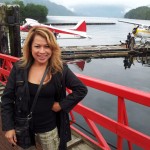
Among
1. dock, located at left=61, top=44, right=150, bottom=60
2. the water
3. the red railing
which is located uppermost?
the red railing

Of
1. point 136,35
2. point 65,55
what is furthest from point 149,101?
point 136,35

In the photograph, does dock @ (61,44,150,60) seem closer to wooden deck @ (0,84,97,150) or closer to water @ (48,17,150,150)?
water @ (48,17,150,150)

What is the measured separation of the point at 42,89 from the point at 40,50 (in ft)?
1.12

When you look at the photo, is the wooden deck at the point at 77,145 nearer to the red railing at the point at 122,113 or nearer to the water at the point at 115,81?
the red railing at the point at 122,113

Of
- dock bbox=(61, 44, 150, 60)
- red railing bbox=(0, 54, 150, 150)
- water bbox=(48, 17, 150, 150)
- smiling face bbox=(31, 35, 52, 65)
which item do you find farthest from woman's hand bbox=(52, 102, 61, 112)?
dock bbox=(61, 44, 150, 60)

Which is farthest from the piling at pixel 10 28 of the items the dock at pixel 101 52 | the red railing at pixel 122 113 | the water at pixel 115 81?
the dock at pixel 101 52

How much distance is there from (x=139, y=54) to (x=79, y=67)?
7456 mm

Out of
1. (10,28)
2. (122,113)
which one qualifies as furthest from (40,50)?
(10,28)

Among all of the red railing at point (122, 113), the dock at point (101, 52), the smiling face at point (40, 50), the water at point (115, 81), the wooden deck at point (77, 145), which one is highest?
the smiling face at point (40, 50)

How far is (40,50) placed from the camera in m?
2.35

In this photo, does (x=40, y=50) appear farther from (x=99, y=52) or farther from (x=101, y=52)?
(x=101, y=52)

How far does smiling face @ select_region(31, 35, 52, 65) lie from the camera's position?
91.5 inches

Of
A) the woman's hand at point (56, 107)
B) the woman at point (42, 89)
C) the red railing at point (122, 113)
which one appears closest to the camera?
the woman at point (42, 89)

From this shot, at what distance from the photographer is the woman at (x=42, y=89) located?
2316mm
